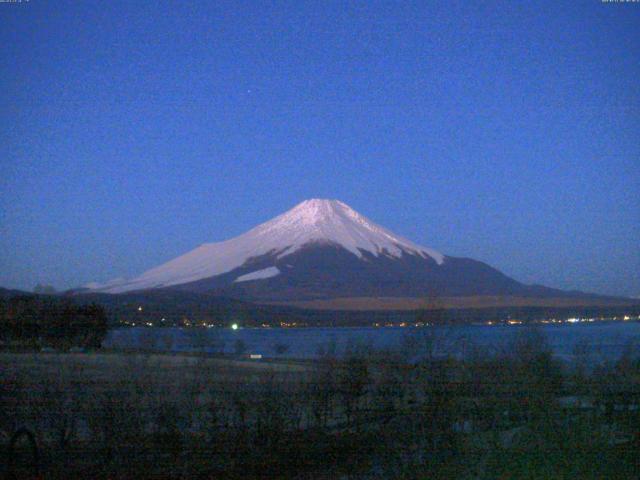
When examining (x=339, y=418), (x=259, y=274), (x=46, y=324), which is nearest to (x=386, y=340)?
(x=339, y=418)

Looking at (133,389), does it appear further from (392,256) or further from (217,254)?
(217,254)

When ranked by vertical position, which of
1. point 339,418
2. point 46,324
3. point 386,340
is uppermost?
point 46,324

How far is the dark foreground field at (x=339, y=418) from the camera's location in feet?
36.7

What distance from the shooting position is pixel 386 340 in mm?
18469

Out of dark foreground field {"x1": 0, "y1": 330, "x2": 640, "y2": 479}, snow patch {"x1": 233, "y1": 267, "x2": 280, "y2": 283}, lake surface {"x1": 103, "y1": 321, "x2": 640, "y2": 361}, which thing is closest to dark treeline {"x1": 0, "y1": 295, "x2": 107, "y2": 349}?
lake surface {"x1": 103, "y1": 321, "x2": 640, "y2": 361}

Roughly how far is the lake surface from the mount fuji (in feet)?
24.4

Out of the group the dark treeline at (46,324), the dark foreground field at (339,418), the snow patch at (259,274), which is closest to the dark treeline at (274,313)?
the dark treeline at (46,324)

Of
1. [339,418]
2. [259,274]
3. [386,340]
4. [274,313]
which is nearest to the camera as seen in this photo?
[339,418]

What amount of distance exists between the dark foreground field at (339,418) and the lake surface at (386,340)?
1.59 feet

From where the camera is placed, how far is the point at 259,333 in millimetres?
29359

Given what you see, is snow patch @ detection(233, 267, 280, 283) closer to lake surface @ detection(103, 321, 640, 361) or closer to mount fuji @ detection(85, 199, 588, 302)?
mount fuji @ detection(85, 199, 588, 302)

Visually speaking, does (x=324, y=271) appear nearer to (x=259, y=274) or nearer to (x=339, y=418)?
(x=259, y=274)

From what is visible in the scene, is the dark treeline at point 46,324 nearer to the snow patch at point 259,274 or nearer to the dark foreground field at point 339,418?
the dark foreground field at point 339,418

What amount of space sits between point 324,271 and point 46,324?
3769 cm
